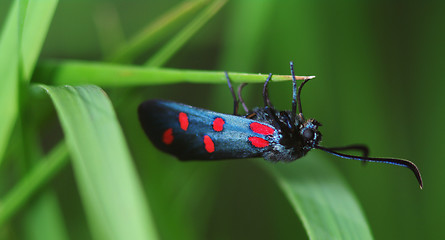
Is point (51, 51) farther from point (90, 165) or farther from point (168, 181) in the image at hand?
point (90, 165)

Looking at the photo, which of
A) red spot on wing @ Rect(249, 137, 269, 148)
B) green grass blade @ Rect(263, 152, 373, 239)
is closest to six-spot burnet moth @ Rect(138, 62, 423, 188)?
red spot on wing @ Rect(249, 137, 269, 148)

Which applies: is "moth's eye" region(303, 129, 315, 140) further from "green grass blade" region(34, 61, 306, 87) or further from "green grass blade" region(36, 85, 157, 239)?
"green grass blade" region(36, 85, 157, 239)

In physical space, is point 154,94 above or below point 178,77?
below

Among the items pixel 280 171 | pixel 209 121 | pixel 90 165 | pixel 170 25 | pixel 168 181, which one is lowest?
pixel 168 181

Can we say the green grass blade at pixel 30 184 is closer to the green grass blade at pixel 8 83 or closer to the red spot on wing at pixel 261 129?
the green grass blade at pixel 8 83

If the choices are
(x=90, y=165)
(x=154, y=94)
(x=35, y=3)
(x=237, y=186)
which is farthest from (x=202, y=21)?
(x=237, y=186)

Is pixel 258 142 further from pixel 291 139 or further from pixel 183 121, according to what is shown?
pixel 183 121

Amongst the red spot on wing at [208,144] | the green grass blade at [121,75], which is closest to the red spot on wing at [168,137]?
the red spot on wing at [208,144]

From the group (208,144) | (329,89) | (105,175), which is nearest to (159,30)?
(208,144)
